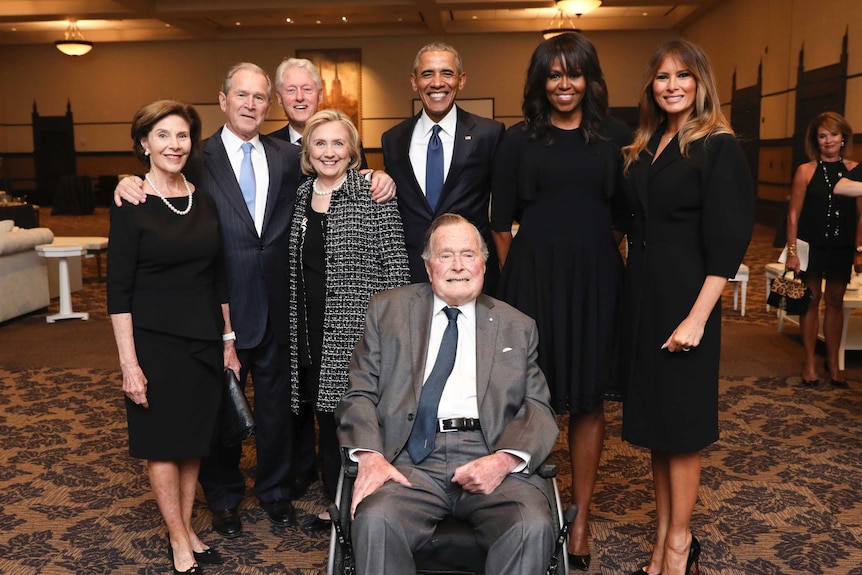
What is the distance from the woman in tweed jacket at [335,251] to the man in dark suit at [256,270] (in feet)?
0.39

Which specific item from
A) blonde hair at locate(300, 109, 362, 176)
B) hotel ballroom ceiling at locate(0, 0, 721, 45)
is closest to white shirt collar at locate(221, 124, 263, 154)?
blonde hair at locate(300, 109, 362, 176)

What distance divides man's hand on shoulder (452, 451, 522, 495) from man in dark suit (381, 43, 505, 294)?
1154 mm

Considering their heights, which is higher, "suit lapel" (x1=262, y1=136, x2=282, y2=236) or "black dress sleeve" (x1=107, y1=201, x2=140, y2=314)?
"suit lapel" (x1=262, y1=136, x2=282, y2=236)

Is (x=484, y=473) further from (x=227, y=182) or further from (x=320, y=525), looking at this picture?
(x=227, y=182)

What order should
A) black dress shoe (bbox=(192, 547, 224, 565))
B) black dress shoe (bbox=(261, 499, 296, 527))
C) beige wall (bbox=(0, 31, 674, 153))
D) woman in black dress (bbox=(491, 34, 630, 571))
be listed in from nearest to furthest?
woman in black dress (bbox=(491, 34, 630, 571)) < black dress shoe (bbox=(192, 547, 224, 565)) < black dress shoe (bbox=(261, 499, 296, 527)) < beige wall (bbox=(0, 31, 674, 153))

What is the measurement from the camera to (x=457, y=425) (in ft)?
8.25

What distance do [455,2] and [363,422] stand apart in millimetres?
14689

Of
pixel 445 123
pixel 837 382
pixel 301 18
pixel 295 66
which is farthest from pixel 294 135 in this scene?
pixel 301 18

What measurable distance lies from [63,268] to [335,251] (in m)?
5.69

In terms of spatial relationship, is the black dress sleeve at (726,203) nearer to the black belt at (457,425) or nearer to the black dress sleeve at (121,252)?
the black belt at (457,425)

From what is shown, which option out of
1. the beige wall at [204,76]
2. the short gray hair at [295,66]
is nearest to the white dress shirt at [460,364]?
the short gray hair at [295,66]

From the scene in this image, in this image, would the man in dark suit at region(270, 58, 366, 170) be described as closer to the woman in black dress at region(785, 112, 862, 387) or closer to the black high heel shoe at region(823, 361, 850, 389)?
the woman in black dress at region(785, 112, 862, 387)

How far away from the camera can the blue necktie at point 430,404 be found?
2.48 metres

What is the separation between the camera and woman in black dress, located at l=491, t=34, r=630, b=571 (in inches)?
113
